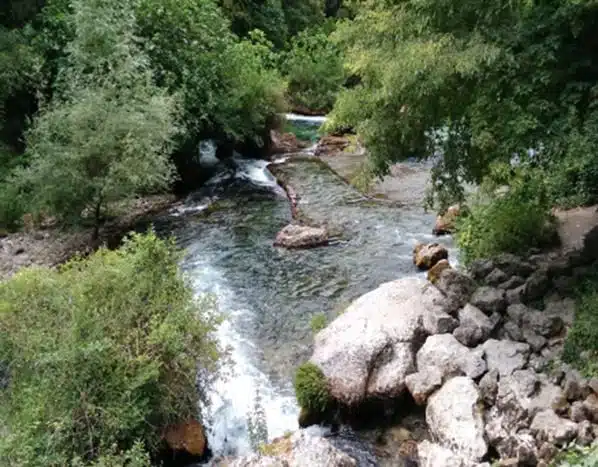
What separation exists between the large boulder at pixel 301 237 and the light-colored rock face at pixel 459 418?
670 centimetres

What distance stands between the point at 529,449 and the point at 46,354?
5774 mm

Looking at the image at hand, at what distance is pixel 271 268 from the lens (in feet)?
44.4

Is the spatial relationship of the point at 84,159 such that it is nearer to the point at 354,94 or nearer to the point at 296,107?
the point at 354,94

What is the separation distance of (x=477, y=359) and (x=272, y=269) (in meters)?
5.91

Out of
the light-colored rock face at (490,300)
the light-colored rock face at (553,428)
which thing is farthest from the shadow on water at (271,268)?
the light-colored rock face at (553,428)

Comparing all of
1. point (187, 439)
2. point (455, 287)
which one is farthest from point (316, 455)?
point (455, 287)

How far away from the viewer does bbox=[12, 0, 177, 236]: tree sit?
1359cm

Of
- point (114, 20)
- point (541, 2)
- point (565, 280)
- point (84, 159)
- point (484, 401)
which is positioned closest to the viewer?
point (484, 401)

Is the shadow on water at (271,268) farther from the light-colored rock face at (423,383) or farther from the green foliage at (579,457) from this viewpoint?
the green foliage at (579,457)

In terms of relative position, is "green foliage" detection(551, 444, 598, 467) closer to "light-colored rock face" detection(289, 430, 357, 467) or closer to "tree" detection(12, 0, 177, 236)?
"light-colored rock face" detection(289, 430, 357, 467)

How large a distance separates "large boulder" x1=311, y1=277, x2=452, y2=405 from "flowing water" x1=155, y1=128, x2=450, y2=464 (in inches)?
32.5

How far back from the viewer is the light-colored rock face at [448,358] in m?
8.43

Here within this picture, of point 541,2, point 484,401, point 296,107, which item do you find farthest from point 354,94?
point 296,107

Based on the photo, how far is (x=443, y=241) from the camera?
1428 centimetres
